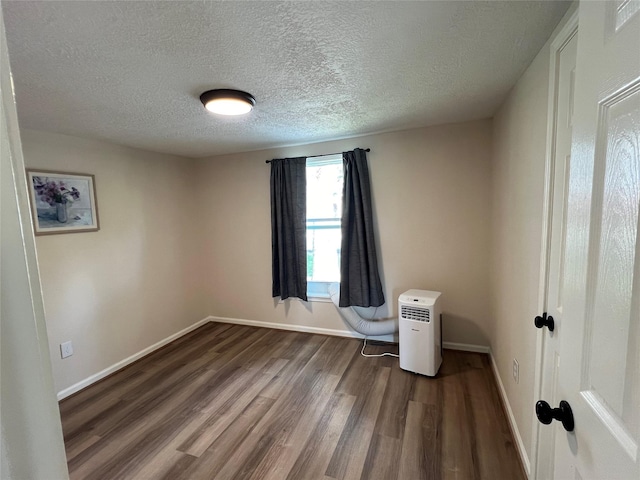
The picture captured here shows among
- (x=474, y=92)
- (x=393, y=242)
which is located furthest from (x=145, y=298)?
(x=474, y=92)

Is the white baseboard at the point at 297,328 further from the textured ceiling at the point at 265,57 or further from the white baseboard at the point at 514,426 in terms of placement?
the textured ceiling at the point at 265,57

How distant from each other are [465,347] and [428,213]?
1.39 m

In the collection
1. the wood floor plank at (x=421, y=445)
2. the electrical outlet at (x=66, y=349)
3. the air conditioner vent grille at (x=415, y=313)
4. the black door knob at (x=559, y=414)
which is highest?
the black door knob at (x=559, y=414)

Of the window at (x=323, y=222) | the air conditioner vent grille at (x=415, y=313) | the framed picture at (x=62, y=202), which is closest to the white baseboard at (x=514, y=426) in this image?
the air conditioner vent grille at (x=415, y=313)

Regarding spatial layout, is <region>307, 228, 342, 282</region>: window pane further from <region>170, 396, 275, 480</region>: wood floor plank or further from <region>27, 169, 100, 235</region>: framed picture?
<region>27, 169, 100, 235</region>: framed picture

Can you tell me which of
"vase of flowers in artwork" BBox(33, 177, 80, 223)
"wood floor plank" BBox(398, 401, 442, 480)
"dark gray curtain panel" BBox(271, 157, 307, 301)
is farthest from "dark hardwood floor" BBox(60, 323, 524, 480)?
"vase of flowers in artwork" BBox(33, 177, 80, 223)

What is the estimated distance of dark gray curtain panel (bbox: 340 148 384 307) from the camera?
2990mm

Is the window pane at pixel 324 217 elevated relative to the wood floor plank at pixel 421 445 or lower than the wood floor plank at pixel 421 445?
elevated

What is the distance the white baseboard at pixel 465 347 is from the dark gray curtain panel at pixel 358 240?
791mm

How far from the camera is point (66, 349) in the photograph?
2463 mm

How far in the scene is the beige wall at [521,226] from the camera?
145 centimetres

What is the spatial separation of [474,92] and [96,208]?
3.27 meters

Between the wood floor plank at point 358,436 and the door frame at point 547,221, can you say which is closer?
the door frame at point 547,221

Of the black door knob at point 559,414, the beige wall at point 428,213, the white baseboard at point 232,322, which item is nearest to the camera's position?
the black door knob at point 559,414
